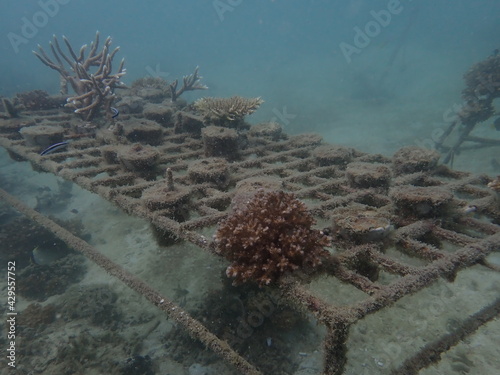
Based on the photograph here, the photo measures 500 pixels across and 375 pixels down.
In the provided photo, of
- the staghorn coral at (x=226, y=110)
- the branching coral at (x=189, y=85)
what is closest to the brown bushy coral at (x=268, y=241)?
the staghorn coral at (x=226, y=110)

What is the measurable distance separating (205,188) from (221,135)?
176 cm

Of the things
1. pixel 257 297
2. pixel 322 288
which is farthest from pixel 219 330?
pixel 322 288

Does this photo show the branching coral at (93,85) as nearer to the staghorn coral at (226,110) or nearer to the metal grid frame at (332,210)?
the metal grid frame at (332,210)

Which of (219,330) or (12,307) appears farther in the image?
(12,307)

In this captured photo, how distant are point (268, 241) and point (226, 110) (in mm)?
4974

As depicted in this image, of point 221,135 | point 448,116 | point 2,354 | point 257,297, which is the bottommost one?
point 2,354

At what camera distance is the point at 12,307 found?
6641mm

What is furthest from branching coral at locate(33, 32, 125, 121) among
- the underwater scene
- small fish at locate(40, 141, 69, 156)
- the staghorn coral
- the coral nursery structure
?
the staghorn coral

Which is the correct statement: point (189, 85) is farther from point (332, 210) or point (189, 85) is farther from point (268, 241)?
point (268, 241)

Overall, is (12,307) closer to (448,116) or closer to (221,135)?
(221,135)

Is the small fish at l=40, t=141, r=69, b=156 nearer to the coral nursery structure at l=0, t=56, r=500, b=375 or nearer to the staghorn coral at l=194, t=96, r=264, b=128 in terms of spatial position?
the coral nursery structure at l=0, t=56, r=500, b=375

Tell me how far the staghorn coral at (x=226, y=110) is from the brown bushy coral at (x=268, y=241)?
4460 mm

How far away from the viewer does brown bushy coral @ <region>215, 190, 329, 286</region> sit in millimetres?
2705

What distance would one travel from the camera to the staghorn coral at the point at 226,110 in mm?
7129
